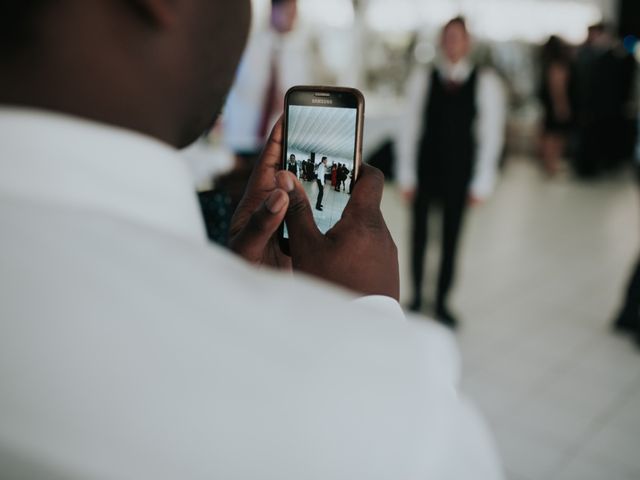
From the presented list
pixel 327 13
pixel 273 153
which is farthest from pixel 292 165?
pixel 327 13

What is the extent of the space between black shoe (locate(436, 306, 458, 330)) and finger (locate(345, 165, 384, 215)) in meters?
2.70

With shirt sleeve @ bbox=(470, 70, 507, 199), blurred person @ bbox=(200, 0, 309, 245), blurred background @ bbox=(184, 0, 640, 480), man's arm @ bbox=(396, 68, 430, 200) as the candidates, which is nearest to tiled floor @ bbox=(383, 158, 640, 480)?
blurred background @ bbox=(184, 0, 640, 480)

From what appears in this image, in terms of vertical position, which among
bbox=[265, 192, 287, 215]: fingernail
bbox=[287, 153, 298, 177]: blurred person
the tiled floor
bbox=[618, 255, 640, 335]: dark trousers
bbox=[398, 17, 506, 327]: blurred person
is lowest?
the tiled floor

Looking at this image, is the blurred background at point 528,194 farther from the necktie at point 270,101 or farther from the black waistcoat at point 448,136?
the black waistcoat at point 448,136

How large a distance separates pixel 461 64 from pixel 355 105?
2.50m

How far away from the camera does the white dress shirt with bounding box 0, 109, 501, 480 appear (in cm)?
37

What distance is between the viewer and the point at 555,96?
7.65 metres

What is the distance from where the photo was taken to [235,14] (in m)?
0.46

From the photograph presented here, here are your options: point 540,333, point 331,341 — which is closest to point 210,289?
point 331,341

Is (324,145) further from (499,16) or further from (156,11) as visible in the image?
(499,16)

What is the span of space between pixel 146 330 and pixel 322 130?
408mm

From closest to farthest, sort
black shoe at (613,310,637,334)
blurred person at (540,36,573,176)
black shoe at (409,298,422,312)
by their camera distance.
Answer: black shoe at (613,310,637,334)
black shoe at (409,298,422,312)
blurred person at (540,36,573,176)

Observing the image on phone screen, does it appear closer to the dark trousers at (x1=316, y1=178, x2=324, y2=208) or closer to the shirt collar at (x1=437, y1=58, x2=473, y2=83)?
the dark trousers at (x1=316, y1=178, x2=324, y2=208)

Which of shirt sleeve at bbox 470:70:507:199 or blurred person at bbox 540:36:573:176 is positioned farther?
blurred person at bbox 540:36:573:176
